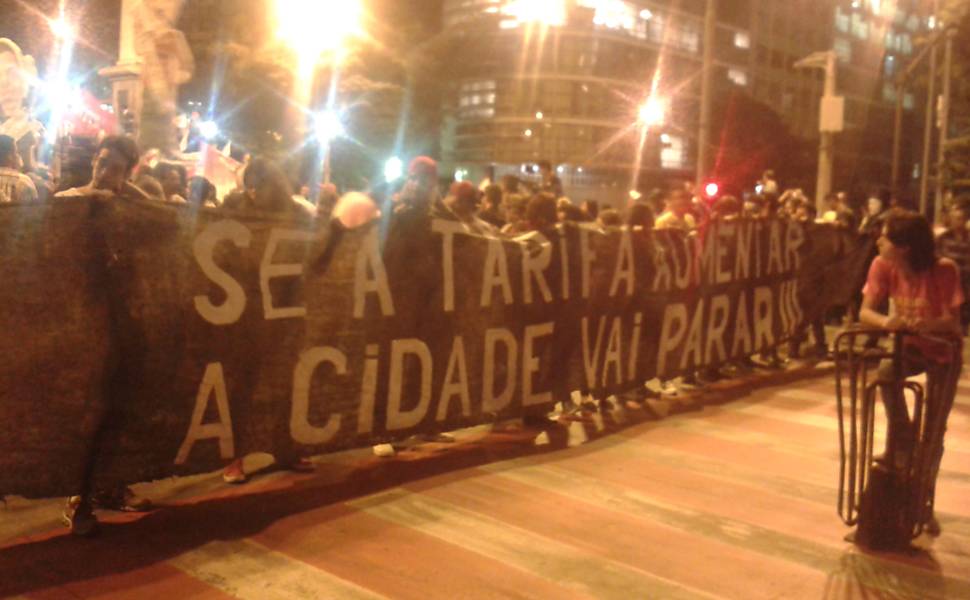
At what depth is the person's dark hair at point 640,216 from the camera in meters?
8.99

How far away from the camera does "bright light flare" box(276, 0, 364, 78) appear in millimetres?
20375

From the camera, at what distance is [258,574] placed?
4758 mm

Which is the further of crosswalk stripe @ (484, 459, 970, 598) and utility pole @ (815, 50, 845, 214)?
utility pole @ (815, 50, 845, 214)

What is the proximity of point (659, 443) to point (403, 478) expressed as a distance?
209 cm

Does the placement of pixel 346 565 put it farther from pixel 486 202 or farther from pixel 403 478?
pixel 486 202

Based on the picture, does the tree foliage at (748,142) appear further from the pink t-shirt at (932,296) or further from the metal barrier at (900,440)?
the metal barrier at (900,440)

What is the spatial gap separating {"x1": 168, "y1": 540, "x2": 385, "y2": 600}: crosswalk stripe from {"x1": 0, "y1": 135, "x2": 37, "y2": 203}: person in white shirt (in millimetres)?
2895

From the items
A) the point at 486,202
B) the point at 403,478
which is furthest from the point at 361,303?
the point at 486,202

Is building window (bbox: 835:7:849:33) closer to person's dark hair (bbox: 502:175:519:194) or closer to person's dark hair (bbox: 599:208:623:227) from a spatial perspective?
person's dark hair (bbox: 502:175:519:194)

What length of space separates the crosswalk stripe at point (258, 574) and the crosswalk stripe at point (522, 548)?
77 cm

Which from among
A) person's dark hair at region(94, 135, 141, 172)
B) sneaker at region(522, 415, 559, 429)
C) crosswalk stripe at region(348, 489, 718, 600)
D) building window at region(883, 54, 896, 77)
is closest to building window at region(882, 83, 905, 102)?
building window at region(883, 54, 896, 77)

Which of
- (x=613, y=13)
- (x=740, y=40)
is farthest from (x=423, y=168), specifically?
(x=740, y=40)

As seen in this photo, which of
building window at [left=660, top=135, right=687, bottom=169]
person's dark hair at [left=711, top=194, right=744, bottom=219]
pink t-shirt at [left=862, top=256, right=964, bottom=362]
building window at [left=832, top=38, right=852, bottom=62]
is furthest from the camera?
building window at [left=832, top=38, right=852, bottom=62]

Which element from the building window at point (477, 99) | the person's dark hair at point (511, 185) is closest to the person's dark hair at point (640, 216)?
the person's dark hair at point (511, 185)
